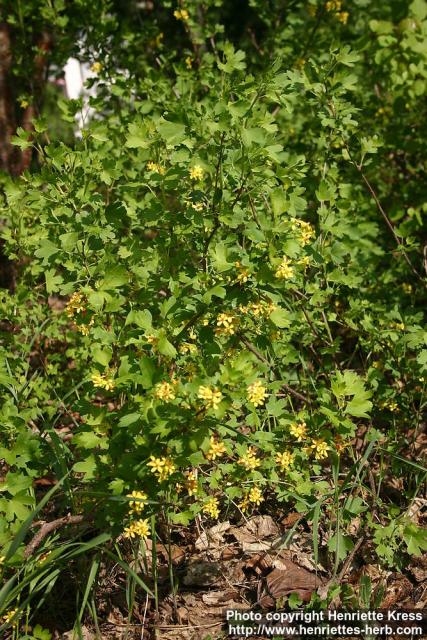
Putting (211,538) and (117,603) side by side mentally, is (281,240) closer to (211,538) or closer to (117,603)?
(211,538)

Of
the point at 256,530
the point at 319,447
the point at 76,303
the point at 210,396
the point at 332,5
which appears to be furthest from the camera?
the point at 332,5

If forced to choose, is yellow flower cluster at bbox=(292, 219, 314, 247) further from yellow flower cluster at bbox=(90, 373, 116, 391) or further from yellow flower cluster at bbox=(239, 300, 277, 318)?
yellow flower cluster at bbox=(90, 373, 116, 391)

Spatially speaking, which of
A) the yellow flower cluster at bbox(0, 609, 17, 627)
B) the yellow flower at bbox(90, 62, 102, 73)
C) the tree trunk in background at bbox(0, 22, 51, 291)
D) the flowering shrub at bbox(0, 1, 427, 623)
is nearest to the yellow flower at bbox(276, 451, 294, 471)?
the flowering shrub at bbox(0, 1, 427, 623)

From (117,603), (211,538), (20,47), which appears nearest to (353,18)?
(20,47)

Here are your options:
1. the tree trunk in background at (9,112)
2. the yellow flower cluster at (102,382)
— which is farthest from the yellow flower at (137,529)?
the tree trunk in background at (9,112)

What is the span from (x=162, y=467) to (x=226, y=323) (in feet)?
1.57

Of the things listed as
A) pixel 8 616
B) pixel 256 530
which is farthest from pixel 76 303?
pixel 256 530

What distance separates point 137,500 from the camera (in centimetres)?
189

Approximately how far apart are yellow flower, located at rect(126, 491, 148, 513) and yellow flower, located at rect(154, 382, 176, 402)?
0.30 meters

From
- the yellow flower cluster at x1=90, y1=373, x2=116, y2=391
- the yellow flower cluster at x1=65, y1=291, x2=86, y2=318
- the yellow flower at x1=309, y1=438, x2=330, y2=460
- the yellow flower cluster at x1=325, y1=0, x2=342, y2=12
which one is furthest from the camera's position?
the yellow flower cluster at x1=325, y1=0, x2=342, y2=12

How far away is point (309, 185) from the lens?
9.23 feet

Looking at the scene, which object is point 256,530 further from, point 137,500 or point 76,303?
point 76,303

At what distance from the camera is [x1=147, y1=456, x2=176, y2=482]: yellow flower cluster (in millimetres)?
1859

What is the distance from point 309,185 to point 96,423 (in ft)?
4.55
